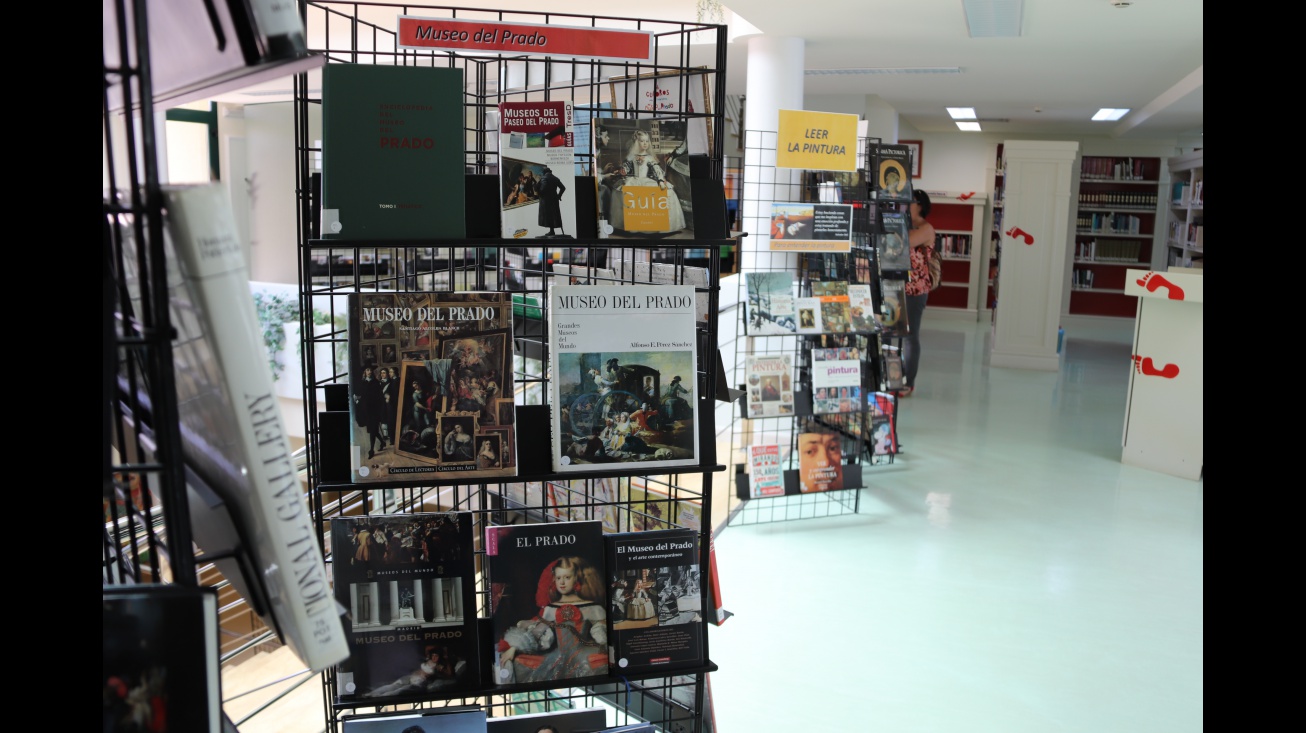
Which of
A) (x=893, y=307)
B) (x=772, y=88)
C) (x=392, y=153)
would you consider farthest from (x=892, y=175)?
(x=392, y=153)

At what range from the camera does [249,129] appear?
1001 cm

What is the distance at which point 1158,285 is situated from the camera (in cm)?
560

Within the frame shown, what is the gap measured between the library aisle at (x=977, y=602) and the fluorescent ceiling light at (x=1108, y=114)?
5.93 metres

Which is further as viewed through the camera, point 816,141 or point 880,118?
point 880,118

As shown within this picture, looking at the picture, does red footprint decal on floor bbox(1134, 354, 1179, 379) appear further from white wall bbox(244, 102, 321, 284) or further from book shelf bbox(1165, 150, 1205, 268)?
white wall bbox(244, 102, 321, 284)

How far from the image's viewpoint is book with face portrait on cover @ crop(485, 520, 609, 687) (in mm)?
1759

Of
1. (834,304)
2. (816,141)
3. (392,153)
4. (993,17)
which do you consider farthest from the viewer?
(993,17)

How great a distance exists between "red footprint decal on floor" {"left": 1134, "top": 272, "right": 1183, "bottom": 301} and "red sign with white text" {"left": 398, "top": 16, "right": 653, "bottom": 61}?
191 inches

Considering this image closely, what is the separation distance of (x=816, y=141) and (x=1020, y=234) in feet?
17.2

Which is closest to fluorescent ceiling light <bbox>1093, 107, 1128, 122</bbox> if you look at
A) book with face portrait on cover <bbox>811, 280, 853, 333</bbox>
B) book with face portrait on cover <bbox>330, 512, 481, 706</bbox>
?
book with face portrait on cover <bbox>811, 280, 853, 333</bbox>

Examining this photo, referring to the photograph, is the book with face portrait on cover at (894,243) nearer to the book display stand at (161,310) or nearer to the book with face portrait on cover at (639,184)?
the book with face portrait on cover at (639,184)

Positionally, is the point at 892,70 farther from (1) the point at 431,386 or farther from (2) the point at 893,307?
(1) the point at 431,386
